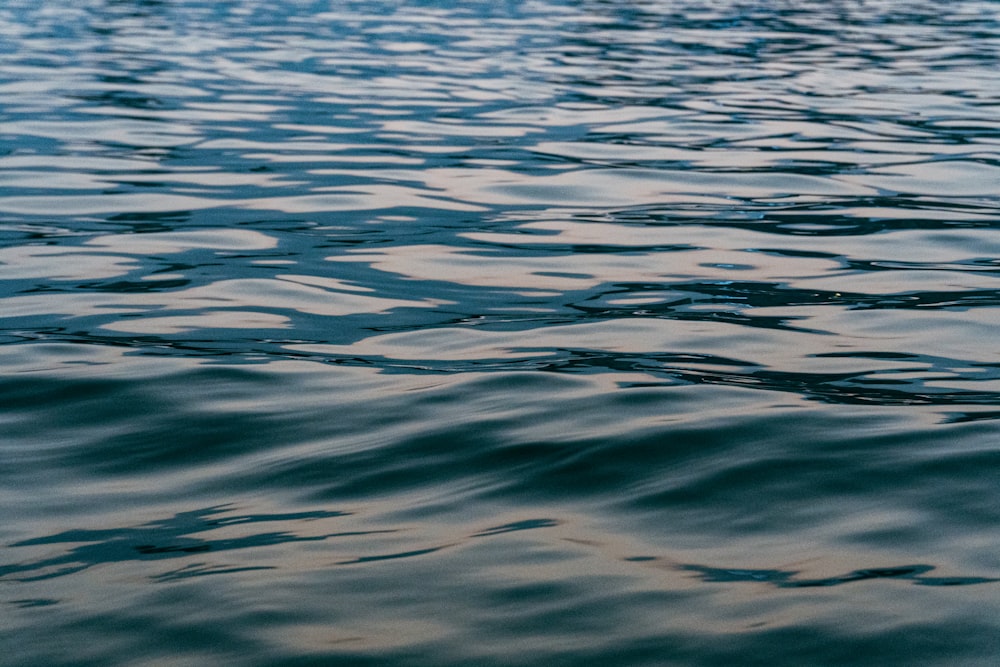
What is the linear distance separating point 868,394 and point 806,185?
171 inches

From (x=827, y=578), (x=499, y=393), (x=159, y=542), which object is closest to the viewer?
(x=827, y=578)

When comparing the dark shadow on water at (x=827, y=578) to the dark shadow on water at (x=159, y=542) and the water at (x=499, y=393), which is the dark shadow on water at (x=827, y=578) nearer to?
the water at (x=499, y=393)

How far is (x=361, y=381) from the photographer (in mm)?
4320

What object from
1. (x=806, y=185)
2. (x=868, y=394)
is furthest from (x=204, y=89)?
(x=868, y=394)

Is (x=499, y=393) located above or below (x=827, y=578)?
below

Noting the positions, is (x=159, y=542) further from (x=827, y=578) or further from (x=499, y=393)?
(x=827, y=578)

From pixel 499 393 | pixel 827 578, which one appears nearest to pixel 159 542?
pixel 499 393

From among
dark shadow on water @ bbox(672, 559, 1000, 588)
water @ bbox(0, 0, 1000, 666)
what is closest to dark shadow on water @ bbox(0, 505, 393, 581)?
water @ bbox(0, 0, 1000, 666)

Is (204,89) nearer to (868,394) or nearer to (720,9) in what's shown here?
(868,394)

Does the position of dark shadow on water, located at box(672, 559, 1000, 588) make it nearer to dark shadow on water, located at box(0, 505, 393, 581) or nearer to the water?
the water

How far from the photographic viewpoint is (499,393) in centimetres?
416

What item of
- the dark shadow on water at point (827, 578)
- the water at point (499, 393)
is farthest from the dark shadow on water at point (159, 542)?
the dark shadow on water at point (827, 578)

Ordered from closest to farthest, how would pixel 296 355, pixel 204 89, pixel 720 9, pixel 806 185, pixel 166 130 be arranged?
pixel 296 355
pixel 806 185
pixel 166 130
pixel 204 89
pixel 720 9

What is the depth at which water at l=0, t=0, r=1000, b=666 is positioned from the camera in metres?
2.65
